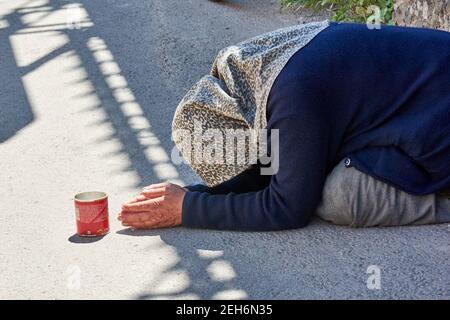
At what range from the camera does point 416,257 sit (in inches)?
144

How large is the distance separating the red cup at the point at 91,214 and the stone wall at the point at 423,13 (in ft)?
8.22

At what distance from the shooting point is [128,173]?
15.6ft

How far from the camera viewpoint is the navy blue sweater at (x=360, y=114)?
3.64m

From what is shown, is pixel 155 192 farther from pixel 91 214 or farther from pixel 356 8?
pixel 356 8

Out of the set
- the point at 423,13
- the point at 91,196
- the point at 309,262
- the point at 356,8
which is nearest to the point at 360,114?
the point at 309,262

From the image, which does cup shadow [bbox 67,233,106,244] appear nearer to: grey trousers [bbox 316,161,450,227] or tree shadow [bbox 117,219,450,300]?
tree shadow [bbox 117,219,450,300]

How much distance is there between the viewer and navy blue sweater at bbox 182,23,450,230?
11.9 ft

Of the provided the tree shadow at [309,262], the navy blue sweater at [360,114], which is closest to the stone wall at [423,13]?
the navy blue sweater at [360,114]

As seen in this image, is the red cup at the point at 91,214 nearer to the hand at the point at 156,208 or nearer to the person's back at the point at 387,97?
the hand at the point at 156,208

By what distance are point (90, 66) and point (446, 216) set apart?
3.39 m

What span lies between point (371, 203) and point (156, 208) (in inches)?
34.4
